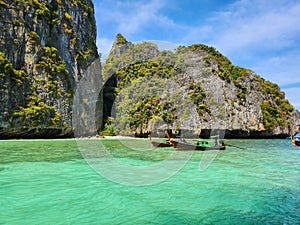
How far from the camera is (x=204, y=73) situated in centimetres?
5094

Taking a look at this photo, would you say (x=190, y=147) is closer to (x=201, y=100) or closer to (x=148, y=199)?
(x=148, y=199)

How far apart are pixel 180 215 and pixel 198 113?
4239 cm

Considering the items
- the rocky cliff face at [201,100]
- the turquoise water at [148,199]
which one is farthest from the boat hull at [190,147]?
the rocky cliff face at [201,100]

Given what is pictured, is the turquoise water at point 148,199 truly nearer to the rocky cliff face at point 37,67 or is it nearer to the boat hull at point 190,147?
the boat hull at point 190,147

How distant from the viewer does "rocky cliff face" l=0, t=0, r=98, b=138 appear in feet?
111

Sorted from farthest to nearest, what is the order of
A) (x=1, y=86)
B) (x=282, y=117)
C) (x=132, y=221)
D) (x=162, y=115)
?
(x=282, y=117) → (x=162, y=115) → (x=1, y=86) → (x=132, y=221)

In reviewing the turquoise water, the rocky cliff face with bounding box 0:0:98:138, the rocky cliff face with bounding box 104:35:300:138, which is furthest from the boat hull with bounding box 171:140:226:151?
the rocky cliff face with bounding box 104:35:300:138

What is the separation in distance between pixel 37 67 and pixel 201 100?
2877 centimetres

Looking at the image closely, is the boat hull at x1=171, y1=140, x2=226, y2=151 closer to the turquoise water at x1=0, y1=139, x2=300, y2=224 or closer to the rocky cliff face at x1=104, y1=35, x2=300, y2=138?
the turquoise water at x1=0, y1=139, x2=300, y2=224

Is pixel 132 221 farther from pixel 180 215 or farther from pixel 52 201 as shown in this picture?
pixel 52 201

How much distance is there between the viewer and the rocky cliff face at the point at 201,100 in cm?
4766

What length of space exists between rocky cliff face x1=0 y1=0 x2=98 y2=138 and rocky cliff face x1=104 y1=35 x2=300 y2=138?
14.7 metres

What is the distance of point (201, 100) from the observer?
4866 cm

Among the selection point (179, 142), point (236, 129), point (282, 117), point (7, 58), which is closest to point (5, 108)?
point (7, 58)
